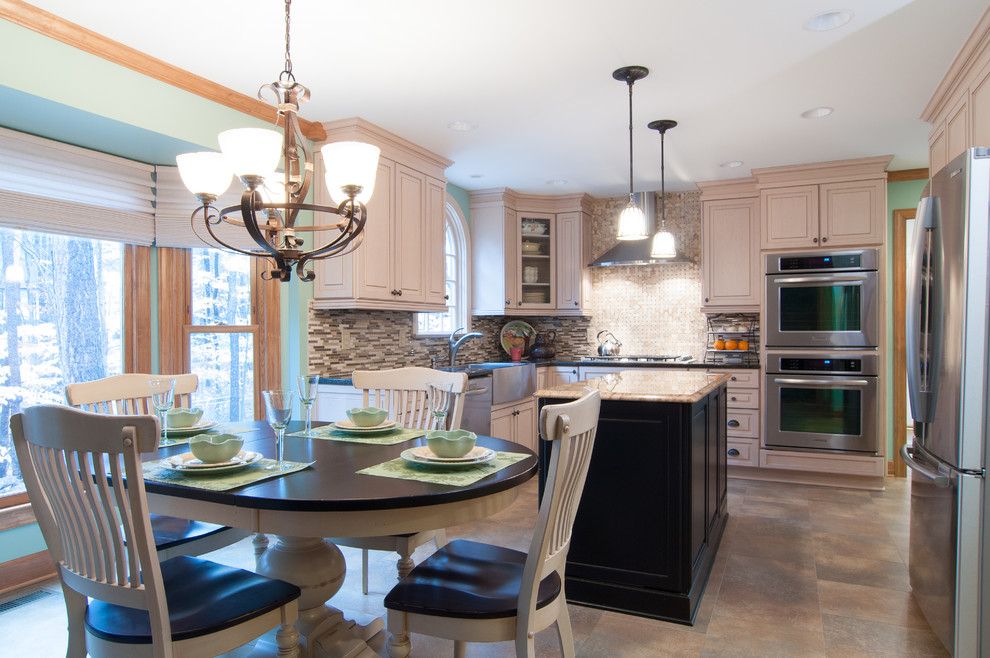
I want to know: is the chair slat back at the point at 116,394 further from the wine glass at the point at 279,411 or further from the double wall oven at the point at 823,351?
the double wall oven at the point at 823,351

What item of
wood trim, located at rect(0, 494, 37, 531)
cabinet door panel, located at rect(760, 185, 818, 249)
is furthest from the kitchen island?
cabinet door panel, located at rect(760, 185, 818, 249)

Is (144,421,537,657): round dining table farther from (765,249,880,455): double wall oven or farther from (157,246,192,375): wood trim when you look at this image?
(765,249,880,455): double wall oven

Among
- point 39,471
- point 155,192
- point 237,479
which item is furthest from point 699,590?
point 155,192

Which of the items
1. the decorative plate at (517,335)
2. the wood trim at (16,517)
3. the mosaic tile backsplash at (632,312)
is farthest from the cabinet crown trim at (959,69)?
the wood trim at (16,517)

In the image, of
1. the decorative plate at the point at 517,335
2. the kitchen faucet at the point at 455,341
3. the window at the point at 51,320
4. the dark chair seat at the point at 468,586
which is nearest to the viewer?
the dark chair seat at the point at 468,586

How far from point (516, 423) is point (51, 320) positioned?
309cm

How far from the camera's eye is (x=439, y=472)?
5.53 ft

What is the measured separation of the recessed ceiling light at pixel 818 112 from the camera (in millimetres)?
3523

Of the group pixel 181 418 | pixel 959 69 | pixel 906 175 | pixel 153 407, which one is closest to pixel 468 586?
pixel 181 418

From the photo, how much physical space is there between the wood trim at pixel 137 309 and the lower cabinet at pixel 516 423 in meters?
2.28

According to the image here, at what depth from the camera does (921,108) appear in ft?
11.5

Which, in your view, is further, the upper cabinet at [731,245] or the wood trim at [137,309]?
the upper cabinet at [731,245]

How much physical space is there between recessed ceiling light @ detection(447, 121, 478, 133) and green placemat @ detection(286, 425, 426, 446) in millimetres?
2087

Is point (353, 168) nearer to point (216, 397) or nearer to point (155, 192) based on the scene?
point (155, 192)
